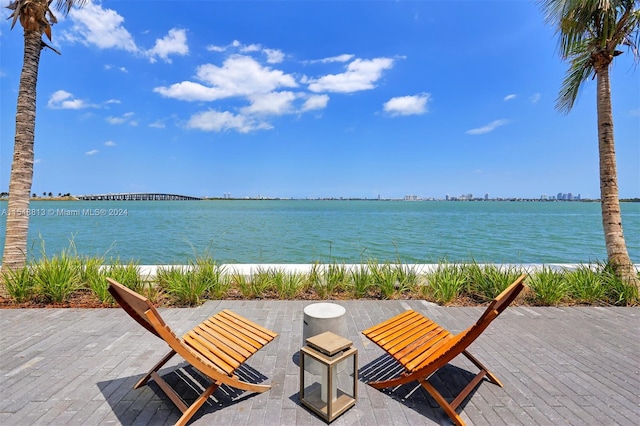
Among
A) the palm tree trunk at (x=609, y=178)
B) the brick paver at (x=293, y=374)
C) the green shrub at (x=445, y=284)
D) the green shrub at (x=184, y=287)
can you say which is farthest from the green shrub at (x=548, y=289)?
the green shrub at (x=184, y=287)

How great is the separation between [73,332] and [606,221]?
8.94m

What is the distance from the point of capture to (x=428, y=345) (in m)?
2.70

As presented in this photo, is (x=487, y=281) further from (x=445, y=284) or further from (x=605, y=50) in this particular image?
(x=605, y=50)

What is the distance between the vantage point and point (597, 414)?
7.86ft

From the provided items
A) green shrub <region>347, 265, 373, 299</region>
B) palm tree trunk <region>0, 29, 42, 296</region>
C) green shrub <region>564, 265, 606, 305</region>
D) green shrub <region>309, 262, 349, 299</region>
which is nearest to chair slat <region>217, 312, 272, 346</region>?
green shrub <region>309, 262, 349, 299</region>

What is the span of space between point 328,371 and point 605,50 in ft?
25.0

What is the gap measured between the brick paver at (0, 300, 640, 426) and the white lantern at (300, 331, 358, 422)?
9 cm

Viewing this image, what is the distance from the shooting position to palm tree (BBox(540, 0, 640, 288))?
210 inches

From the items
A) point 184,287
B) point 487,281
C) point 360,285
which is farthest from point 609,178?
point 184,287

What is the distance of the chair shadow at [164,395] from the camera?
2383mm

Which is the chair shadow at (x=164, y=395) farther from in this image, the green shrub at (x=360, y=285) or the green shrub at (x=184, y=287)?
the green shrub at (x=360, y=285)

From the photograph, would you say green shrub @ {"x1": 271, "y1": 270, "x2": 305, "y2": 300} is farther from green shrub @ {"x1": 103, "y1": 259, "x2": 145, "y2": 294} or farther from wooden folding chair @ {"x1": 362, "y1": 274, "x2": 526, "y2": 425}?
wooden folding chair @ {"x1": 362, "y1": 274, "x2": 526, "y2": 425}

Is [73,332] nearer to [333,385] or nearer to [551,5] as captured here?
[333,385]

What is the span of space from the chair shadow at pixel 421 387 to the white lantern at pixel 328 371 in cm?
40
